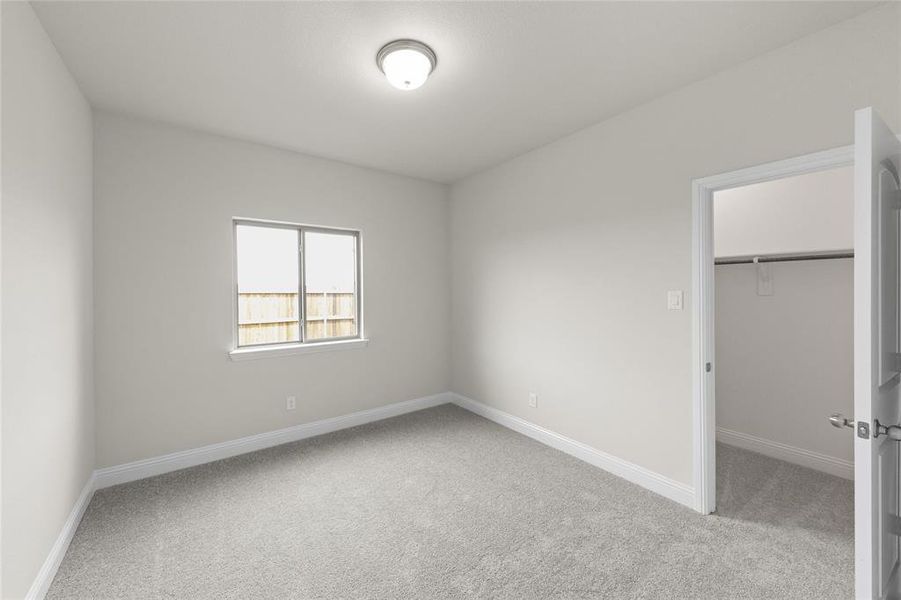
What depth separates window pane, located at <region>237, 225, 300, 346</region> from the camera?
132 inches

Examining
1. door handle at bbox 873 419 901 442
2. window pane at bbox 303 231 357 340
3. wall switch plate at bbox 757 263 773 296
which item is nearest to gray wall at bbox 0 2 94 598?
window pane at bbox 303 231 357 340

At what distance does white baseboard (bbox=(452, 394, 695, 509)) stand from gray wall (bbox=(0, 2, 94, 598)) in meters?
3.16

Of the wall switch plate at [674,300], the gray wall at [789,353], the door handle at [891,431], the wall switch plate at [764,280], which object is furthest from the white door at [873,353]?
the wall switch plate at [764,280]

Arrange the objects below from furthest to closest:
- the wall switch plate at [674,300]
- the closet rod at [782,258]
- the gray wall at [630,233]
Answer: the closet rod at [782,258]
the wall switch plate at [674,300]
the gray wall at [630,233]

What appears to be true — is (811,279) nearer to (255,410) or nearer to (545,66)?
(545,66)

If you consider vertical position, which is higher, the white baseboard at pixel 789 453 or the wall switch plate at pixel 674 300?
the wall switch plate at pixel 674 300

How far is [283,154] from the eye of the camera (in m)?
3.42

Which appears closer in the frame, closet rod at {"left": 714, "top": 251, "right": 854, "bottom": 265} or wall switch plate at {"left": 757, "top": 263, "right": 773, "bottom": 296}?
closet rod at {"left": 714, "top": 251, "right": 854, "bottom": 265}

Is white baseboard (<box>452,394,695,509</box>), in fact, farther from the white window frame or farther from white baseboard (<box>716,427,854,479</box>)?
the white window frame

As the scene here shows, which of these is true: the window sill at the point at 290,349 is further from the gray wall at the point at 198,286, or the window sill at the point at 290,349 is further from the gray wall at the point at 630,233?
the gray wall at the point at 630,233

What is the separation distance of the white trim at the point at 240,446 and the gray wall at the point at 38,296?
1.21 ft

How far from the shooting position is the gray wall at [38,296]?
151 cm

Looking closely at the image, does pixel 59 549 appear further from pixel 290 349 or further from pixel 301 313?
pixel 301 313

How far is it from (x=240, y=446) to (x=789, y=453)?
14.2 feet
